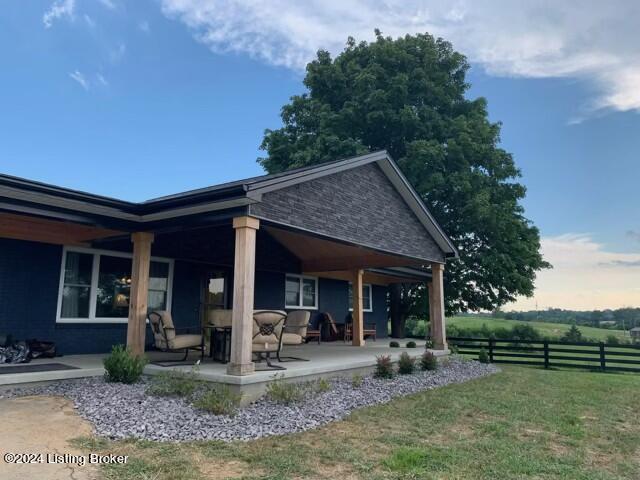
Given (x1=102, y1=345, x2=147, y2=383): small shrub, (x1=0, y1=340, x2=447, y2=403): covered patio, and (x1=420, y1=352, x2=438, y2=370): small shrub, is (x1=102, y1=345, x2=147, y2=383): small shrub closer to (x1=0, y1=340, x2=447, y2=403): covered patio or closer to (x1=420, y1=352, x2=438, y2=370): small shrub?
(x1=0, y1=340, x2=447, y2=403): covered patio

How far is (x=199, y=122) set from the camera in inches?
790

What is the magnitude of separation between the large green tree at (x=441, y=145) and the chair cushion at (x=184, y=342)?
38.4 ft

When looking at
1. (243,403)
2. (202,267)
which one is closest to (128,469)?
(243,403)

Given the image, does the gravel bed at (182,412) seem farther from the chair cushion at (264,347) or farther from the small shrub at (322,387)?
the chair cushion at (264,347)

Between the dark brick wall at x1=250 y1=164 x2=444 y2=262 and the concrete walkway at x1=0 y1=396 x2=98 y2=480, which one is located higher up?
the dark brick wall at x1=250 y1=164 x2=444 y2=262

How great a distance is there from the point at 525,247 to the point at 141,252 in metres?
15.0

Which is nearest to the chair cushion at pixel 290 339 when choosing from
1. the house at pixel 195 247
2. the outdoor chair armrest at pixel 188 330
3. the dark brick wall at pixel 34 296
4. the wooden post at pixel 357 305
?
the house at pixel 195 247

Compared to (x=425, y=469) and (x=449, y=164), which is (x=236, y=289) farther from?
(x=449, y=164)

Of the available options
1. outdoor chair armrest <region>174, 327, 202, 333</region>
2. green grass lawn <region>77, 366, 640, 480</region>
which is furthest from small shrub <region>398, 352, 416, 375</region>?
outdoor chair armrest <region>174, 327, 202, 333</region>

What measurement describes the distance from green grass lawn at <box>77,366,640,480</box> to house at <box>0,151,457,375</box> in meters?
1.80

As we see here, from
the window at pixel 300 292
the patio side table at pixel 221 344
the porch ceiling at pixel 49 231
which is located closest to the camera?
the porch ceiling at pixel 49 231

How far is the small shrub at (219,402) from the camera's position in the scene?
16.9 ft

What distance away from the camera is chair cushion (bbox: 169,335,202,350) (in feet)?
22.9

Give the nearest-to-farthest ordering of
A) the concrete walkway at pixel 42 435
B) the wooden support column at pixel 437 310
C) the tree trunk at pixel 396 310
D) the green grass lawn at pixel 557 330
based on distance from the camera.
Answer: the concrete walkway at pixel 42 435
the wooden support column at pixel 437 310
the tree trunk at pixel 396 310
the green grass lawn at pixel 557 330
